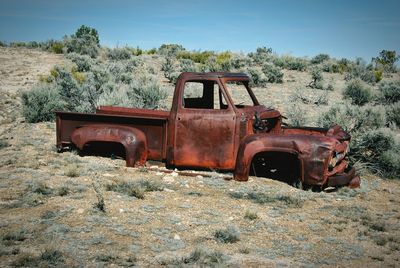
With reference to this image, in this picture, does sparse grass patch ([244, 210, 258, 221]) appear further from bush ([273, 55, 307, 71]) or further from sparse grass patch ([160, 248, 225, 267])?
bush ([273, 55, 307, 71])

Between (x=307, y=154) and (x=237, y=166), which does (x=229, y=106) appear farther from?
(x=307, y=154)

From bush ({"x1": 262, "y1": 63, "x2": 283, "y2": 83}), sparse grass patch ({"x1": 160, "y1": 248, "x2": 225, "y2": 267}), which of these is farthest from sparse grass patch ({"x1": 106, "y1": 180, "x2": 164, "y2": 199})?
bush ({"x1": 262, "y1": 63, "x2": 283, "y2": 83})

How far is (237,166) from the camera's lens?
6070mm

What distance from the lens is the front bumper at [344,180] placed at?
5.81 meters

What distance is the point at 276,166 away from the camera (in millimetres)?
6797

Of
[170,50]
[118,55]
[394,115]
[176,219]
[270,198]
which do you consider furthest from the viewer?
[170,50]

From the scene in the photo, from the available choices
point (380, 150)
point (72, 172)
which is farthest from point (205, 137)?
point (380, 150)

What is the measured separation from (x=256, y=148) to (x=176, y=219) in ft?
5.75

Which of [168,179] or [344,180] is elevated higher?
[344,180]

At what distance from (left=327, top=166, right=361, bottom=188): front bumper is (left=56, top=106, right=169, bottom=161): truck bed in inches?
100

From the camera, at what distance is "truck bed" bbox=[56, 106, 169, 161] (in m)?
6.51

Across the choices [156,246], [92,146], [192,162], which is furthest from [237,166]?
[92,146]

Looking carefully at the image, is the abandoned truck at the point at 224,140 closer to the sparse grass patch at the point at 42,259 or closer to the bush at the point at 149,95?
the sparse grass patch at the point at 42,259

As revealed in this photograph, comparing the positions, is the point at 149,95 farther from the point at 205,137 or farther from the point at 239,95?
the point at 205,137
